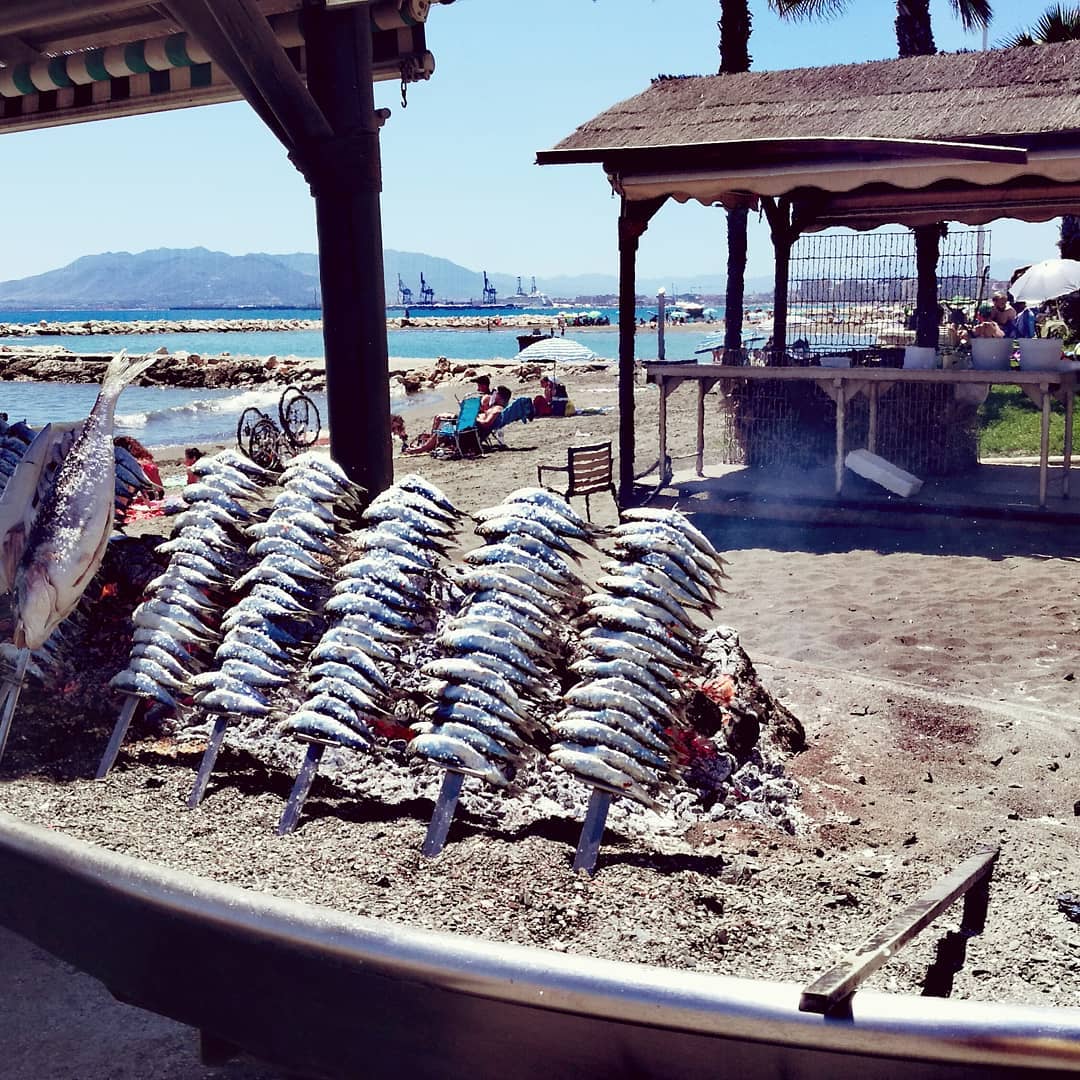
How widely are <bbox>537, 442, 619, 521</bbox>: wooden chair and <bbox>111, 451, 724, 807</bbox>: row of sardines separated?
7.41 m

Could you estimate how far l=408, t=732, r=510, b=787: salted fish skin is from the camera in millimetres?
3061

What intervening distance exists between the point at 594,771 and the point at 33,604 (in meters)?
1.83

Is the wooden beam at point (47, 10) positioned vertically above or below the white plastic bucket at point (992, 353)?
above

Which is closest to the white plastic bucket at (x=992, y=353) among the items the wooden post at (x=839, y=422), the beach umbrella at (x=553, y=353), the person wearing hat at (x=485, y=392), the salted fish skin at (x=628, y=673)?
the wooden post at (x=839, y=422)

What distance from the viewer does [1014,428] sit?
17250 mm

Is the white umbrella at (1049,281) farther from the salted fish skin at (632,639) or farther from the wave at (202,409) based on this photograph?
the wave at (202,409)

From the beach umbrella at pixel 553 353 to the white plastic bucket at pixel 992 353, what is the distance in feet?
44.6

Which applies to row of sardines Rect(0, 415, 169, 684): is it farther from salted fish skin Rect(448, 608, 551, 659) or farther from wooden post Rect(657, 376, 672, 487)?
wooden post Rect(657, 376, 672, 487)

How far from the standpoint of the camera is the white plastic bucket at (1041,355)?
10.9 m

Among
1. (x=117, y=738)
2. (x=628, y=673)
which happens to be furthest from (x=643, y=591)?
A: (x=117, y=738)

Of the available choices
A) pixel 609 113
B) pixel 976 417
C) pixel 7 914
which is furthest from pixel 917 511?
pixel 7 914

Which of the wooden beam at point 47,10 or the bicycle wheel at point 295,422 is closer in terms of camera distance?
the wooden beam at point 47,10

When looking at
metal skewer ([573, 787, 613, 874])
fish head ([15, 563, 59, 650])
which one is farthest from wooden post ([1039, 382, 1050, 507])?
fish head ([15, 563, 59, 650])

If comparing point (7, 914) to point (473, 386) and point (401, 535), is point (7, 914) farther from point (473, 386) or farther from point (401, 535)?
point (473, 386)
